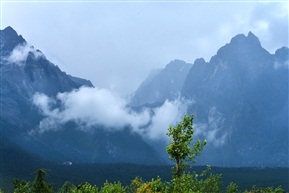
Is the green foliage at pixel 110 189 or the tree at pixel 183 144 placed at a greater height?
the tree at pixel 183 144

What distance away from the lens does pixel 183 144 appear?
42.1m

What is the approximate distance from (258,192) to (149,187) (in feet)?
305

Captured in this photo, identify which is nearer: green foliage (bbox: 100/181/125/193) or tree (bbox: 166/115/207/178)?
tree (bbox: 166/115/207/178)

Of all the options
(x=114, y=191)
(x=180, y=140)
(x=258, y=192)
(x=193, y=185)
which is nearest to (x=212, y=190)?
(x=114, y=191)

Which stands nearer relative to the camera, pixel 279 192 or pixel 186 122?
pixel 186 122

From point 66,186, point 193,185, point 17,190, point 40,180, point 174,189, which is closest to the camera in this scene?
point 174,189

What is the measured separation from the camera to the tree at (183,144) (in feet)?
138

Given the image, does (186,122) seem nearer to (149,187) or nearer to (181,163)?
(181,163)

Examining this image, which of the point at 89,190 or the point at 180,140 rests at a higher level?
the point at 180,140

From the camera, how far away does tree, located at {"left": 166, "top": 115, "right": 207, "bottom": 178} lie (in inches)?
1654

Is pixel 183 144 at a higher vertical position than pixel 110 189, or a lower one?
higher

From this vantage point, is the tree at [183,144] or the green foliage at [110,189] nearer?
the tree at [183,144]

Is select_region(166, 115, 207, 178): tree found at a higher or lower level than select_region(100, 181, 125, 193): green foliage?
higher

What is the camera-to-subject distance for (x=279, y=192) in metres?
108
